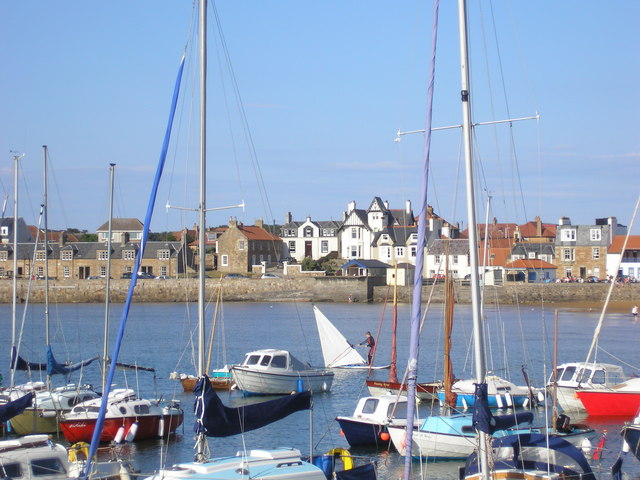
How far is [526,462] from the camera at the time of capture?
15422mm

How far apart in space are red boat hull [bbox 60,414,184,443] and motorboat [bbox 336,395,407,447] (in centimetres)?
446

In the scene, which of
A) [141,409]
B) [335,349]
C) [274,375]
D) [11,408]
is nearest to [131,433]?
[141,409]

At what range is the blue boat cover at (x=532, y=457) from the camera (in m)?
15.3

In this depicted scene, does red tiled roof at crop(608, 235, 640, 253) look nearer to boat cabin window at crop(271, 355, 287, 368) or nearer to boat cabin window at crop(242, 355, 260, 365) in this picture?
boat cabin window at crop(271, 355, 287, 368)

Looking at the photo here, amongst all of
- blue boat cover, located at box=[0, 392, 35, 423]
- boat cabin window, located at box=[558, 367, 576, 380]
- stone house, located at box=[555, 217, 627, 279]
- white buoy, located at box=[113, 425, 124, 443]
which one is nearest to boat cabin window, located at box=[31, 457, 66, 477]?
blue boat cover, located at box=[0, 392, 35, 423]

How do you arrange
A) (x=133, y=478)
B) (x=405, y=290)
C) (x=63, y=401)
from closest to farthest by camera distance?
(x=133, y=478) < (x=63, y=401) < (x=405, y=290)

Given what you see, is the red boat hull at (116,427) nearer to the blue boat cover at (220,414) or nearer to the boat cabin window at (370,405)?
the boat cabin window at (370,405)

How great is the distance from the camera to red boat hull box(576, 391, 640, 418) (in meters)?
25.7

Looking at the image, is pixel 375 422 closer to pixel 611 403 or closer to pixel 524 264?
pixel 611 403

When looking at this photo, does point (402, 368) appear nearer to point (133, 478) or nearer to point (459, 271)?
point (133, 478)

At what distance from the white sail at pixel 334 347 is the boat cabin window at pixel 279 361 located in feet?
17.0

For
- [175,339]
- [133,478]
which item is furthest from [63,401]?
[175,339]

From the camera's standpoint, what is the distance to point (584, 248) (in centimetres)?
8912

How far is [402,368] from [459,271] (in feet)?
177
